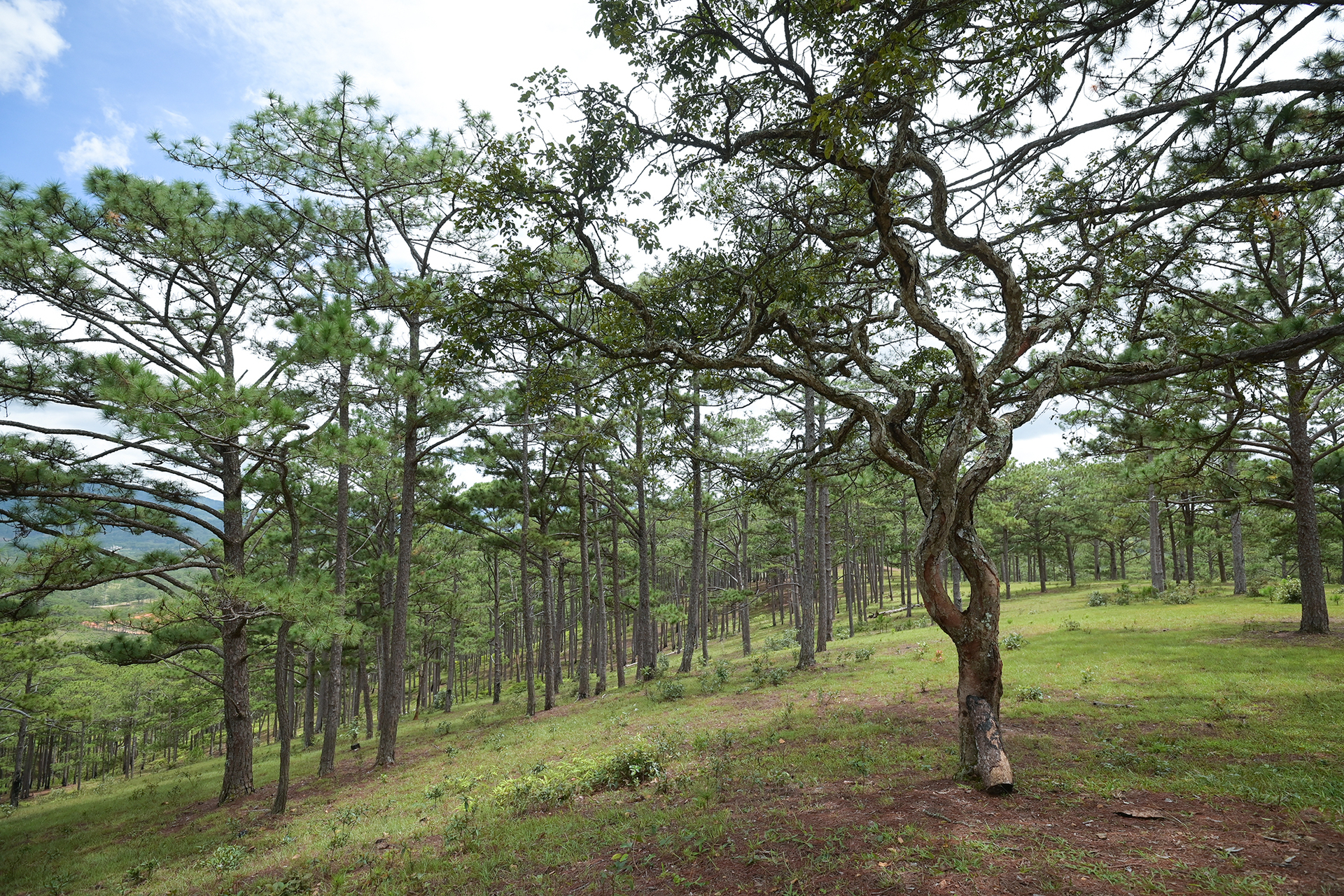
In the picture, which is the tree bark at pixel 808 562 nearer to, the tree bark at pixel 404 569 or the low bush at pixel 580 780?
the low bush at pixel 580 780

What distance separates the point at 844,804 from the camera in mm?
5832

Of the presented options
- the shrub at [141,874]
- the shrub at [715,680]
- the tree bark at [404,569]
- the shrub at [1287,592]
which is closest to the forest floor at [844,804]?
the shrub at [141,874]

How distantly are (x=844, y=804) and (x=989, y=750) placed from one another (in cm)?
160

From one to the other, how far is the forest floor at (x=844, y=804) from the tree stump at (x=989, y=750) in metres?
0.15

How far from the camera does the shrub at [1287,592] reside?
19.0 meters

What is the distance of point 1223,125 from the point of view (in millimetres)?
5656

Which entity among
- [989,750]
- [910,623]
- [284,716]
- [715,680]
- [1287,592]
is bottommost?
[910,623]

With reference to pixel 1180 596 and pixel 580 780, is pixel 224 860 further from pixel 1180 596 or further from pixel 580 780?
pixel 1180 596

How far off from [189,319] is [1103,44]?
1616 cm

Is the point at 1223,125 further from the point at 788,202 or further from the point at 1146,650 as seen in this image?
the point at 1146,650

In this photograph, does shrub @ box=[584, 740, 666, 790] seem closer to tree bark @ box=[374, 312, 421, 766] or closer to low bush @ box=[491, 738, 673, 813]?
low bush @ box=[491, 738, 673, 813]

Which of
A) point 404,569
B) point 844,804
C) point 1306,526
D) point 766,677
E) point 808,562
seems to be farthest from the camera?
point 808,562

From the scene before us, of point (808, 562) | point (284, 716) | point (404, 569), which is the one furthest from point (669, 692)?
point (284, 716)

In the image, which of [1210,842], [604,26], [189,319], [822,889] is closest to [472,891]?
[822,889]
